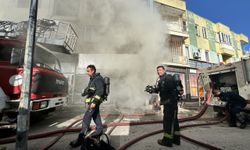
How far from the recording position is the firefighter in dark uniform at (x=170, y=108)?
9.16 feet

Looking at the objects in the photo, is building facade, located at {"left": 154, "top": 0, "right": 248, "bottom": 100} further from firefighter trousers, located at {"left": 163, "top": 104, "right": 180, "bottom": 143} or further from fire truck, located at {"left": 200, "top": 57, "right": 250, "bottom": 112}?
firefighter trousers, located at {"left": 163, "top": 104, "right": 180, "bottom": 143}

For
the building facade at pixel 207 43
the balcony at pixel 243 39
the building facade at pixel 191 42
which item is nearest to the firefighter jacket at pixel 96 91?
the building facade at pixel 191 42

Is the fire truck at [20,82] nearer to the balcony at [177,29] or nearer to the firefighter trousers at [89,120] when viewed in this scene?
the firefighter trousers at [89,120]

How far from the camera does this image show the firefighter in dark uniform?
279 centimetres

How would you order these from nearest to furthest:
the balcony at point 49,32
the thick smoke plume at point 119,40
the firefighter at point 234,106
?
the firefighter at point 234,106, the balcony at point 49,32, the thick smoke plume at point 119,40

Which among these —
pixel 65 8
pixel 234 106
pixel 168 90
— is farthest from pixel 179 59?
pixel 168 90

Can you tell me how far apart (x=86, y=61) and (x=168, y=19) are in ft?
30.8

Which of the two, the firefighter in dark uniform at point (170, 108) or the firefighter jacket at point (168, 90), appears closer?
the firefighter in dark uniform at point (170, 108)

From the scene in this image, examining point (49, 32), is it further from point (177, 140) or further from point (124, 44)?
point (177, 140)

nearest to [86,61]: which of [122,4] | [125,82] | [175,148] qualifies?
[125,82]

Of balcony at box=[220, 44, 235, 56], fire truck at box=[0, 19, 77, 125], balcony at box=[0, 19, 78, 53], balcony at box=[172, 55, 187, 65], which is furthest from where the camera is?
balcony at box=[220, 44, 235, 56]

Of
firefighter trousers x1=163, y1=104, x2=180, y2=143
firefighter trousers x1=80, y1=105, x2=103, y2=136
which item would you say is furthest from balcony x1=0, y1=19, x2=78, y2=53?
firefighter trousers x1=163, y1=104, x2=180, y2=143

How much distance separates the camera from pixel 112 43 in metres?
9.80

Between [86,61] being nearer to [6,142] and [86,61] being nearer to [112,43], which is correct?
[112,43]
